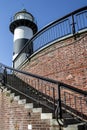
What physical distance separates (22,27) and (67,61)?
514 inches

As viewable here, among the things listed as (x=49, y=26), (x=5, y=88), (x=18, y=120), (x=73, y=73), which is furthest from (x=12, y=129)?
(x=49, y=26)

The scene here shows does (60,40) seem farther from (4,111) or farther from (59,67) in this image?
(4,111)

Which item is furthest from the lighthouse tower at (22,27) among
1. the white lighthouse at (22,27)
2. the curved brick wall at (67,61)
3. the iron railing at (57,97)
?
the iron railing at (57,97)

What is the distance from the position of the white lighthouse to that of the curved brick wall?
9.76 m

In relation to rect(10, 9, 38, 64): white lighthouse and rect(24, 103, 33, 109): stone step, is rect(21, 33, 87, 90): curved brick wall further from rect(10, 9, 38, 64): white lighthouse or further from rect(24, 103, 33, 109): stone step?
rect(10, 9, 38, 64): white lighthouse

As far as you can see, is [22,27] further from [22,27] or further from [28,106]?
[28,106]

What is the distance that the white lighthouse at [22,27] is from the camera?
61.4 ft

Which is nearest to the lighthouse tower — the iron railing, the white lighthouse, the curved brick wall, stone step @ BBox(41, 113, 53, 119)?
the white lighthouse

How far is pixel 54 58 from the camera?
27.4ft

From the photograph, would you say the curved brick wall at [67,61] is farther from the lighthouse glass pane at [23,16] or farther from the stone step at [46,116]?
the lighthouse glass pane at [23,16]

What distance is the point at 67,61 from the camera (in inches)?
304

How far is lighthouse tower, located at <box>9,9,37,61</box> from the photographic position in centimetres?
1873

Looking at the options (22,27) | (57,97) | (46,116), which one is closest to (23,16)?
(22,27)

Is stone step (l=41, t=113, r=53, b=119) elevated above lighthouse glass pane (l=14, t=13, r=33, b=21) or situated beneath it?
situated beneath
